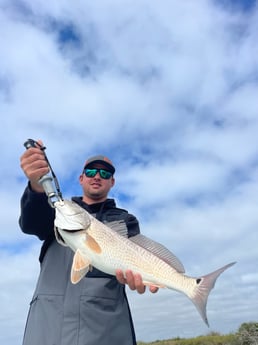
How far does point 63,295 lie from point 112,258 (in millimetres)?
872

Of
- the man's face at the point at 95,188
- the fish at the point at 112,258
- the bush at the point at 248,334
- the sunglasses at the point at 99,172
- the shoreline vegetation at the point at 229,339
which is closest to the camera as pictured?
the fish at the point at 112,258

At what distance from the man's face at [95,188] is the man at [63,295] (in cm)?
106

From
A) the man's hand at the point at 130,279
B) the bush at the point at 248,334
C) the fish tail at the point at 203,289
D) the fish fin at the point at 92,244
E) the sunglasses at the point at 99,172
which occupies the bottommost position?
the fish tail at the point at 203,289

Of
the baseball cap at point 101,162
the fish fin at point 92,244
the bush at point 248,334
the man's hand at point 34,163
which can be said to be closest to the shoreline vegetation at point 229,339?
the bush at point 248,334

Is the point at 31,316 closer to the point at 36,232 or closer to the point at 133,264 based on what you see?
the point at 36,232

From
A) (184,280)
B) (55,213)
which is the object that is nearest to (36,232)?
(55,213)

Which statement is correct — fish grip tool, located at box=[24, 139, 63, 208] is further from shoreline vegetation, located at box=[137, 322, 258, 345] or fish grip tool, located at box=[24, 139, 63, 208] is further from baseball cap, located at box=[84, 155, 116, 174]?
shoreline vegetation, located at box=[137, 322, 258, 345]

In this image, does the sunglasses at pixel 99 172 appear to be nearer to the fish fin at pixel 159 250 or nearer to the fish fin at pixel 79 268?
the fish fin at pixel 159 250

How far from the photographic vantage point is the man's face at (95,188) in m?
7.38

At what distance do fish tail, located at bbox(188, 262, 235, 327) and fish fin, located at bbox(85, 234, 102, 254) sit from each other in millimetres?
1267

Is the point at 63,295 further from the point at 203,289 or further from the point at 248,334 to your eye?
the point at 248,334

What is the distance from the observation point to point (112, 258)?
5.82m

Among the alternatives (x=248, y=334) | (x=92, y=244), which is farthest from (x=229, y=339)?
(x=92, y=244)

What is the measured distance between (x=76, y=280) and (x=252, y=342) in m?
23.9
